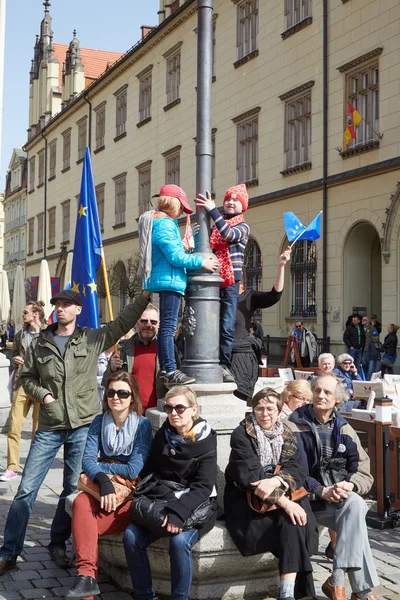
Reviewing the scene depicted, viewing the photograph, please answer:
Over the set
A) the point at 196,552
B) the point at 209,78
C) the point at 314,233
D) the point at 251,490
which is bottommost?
the point at 196,552

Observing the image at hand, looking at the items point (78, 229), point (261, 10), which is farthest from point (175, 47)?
point (78, 229)

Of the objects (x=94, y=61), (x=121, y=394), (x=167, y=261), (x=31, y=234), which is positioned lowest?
(x=121, y=394)

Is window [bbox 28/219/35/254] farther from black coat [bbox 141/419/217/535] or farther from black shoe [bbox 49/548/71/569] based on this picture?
black coat [bbox 141/419/217/535]

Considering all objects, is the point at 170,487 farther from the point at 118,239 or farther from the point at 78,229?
the point at 118,239

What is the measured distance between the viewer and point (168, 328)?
5.33 m

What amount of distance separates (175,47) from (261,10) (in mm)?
6830

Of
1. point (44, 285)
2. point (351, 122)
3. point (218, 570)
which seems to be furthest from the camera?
point (351, 122)

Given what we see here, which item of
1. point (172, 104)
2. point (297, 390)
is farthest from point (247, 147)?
point (297, 390)

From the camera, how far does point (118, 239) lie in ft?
121

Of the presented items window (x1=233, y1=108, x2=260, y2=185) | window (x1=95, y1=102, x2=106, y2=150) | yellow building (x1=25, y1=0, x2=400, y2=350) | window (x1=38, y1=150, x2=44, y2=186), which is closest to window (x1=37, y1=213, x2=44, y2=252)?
window (x1=38, y1=150, x2=44, y2=186)

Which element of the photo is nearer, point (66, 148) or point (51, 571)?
point (51, 571)

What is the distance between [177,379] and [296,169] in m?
18.9

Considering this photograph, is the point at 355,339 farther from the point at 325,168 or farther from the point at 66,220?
the point at 66,220

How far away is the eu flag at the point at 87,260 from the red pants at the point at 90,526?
10.9 ft
